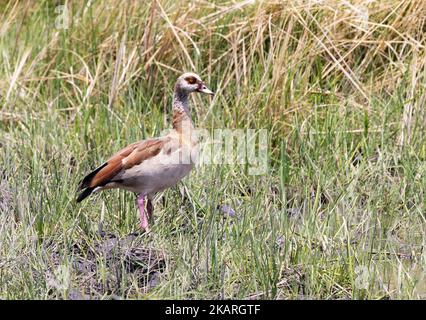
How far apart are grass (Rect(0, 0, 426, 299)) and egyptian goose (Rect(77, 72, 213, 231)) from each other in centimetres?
13

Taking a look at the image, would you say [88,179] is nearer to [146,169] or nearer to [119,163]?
[119,163]

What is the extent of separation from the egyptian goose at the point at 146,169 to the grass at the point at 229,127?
13 cm

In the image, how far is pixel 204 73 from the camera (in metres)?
7.51

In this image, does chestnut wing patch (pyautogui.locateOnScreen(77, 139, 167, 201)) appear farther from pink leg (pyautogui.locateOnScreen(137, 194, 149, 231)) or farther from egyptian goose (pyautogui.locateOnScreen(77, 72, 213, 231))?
pink leg (pyautogui.locateOnScreen(137, 194, 149, 231))

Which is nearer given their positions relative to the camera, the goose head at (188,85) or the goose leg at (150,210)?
the goose leg at (150,210)

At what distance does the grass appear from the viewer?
489 centimetres

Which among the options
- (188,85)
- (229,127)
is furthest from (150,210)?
(229,127)

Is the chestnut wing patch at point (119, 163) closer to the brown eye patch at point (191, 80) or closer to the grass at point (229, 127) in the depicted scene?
the grass at point (229, 127)

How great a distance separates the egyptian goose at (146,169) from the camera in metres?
5.57

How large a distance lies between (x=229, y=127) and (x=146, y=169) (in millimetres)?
1448

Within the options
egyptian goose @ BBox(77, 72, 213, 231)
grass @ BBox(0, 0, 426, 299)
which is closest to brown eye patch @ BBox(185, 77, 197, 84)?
egyptian goose @ BBox(77, 72, 213, 231)

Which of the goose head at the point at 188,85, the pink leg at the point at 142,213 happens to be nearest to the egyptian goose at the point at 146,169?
the pink leg at the point at 142,213

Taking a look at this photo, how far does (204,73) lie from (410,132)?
5.30 feet

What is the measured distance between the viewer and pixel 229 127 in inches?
273
